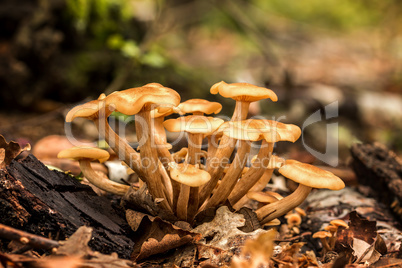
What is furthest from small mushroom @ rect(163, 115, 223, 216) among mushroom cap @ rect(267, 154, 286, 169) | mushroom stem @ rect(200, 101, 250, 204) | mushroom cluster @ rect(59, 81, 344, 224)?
mushroom cap @ rect(267, 154, 286, 169)

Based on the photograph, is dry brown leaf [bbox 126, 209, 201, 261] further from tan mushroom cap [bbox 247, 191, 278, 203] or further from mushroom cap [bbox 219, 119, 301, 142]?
mushroom cap [bbox 219, 119, 301, 142]

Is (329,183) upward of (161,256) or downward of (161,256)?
upward

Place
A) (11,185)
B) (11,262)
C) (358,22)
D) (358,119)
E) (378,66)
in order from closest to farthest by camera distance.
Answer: (11,262) < (11,185) < (358,119) < (378,66) < (358,22)

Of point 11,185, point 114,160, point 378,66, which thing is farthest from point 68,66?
point 378,66

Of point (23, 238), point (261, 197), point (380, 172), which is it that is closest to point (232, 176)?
point (261, 197)

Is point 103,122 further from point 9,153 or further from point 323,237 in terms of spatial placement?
point 323,237

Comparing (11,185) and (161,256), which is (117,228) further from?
(11,185)

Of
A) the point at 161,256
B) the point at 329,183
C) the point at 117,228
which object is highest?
the point at 329,183
